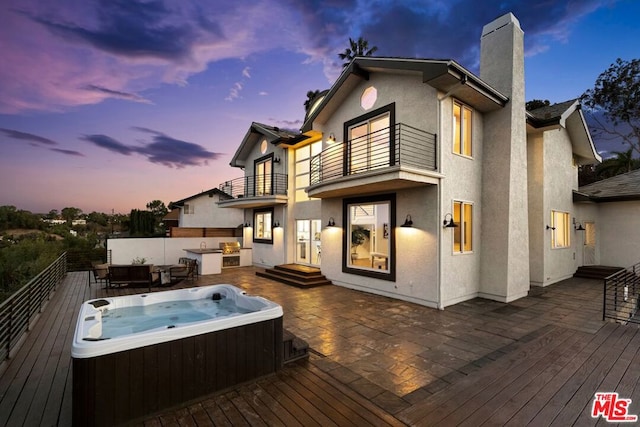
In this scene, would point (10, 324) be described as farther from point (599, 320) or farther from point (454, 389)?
point (599, 320)

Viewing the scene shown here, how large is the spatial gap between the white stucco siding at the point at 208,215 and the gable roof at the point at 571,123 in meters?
16.9

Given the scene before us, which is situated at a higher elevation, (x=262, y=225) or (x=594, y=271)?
(x=262, y=225)

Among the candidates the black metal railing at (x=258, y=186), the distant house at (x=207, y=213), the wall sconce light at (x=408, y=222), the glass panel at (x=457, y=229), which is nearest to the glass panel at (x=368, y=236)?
the wall sconce light at (x=408, y=222)

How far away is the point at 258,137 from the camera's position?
15.2 meters

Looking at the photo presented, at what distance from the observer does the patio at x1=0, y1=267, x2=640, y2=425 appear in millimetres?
3006

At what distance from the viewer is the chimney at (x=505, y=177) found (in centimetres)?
802

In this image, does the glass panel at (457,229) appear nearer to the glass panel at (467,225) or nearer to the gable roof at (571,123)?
the glass panel at (467,225)

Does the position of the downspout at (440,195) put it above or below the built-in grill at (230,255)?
above

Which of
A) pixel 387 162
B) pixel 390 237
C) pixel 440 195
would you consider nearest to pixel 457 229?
pixel 440 195

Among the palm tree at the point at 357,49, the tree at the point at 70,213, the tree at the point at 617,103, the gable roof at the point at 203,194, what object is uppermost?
the palm tree at the point at 357,49

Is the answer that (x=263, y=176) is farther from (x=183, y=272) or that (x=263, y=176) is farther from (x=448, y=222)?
(x=448, y=222)

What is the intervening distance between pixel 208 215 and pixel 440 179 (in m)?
17.0

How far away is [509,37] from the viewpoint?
8258 mm

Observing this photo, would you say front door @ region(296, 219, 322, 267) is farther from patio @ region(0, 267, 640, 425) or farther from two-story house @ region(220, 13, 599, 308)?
patio @ region(0, 267, 640, 425)
